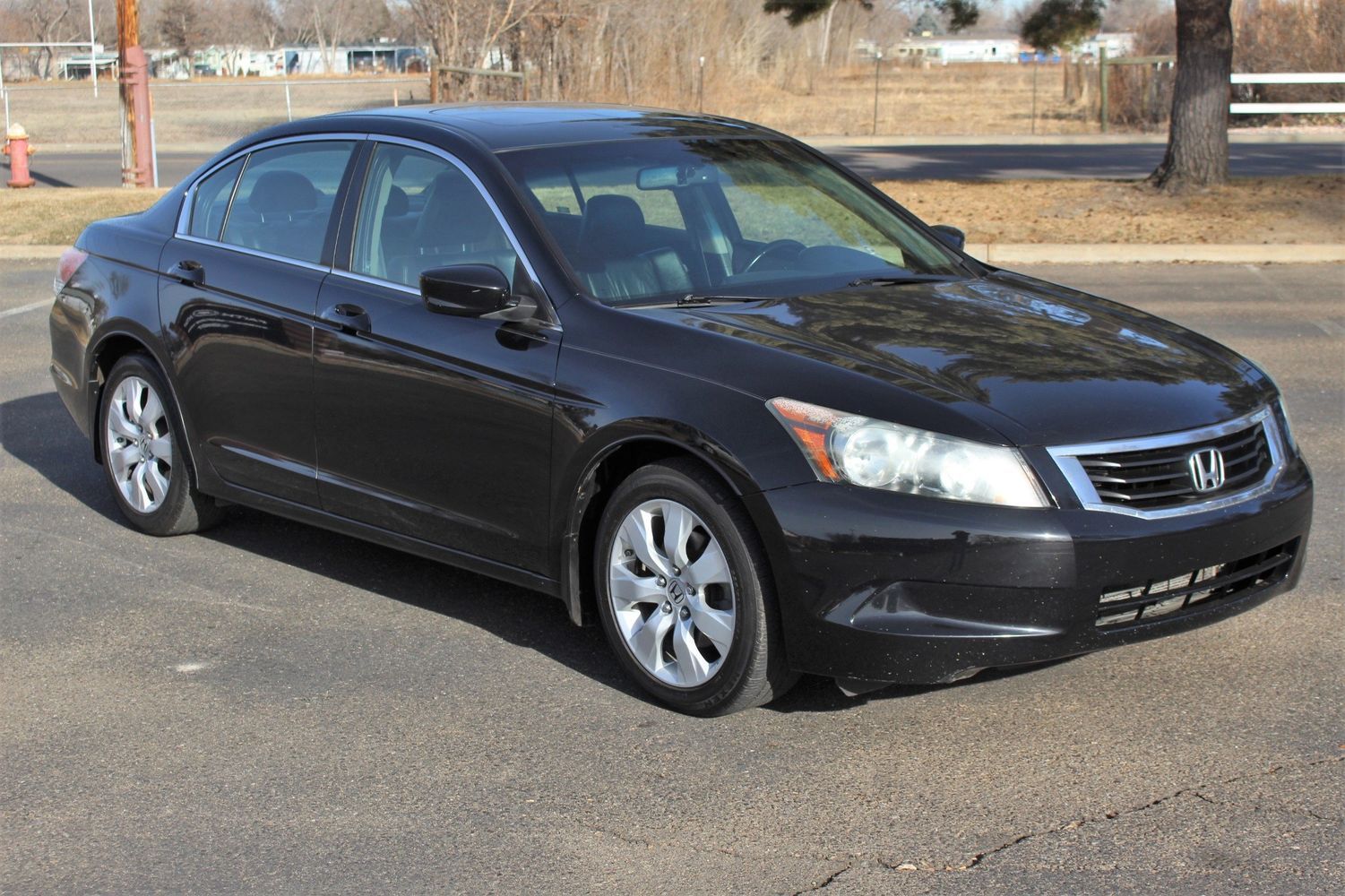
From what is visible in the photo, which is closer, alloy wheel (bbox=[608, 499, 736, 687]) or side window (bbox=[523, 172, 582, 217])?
alloy wheel (bbox=[608, 499, 736, 687])

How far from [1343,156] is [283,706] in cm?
2580

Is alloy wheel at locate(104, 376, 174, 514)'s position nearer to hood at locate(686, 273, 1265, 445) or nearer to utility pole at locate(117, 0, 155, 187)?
hood at locate(686, 273, 1265, 445)

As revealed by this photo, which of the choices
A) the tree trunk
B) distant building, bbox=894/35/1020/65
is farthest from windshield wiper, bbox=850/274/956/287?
distant building, bbox=894/35/1020/65

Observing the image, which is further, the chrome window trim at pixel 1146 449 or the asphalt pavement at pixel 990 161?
the asphalt pavement at pixel 990 161

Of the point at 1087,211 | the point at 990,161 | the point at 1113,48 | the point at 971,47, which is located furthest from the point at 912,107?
the point at 971,47

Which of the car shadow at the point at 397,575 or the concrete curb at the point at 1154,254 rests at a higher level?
the concrete curb at the point at 1154,254

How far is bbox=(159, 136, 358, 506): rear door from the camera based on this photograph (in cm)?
584

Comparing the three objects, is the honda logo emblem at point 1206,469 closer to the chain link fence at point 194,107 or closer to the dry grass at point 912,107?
the chain link fence at point 194,107

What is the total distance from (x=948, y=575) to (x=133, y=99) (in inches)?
805

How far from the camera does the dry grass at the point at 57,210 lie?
1761 centimetres

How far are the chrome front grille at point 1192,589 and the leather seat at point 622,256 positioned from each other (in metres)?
1.74

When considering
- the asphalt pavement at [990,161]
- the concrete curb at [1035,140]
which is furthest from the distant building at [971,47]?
the asphalt pavement at [990,161]

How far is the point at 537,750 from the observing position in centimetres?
452

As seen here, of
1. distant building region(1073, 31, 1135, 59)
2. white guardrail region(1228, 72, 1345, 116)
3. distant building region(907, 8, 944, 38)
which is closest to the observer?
distant building region(907, 8, 944, 38)
